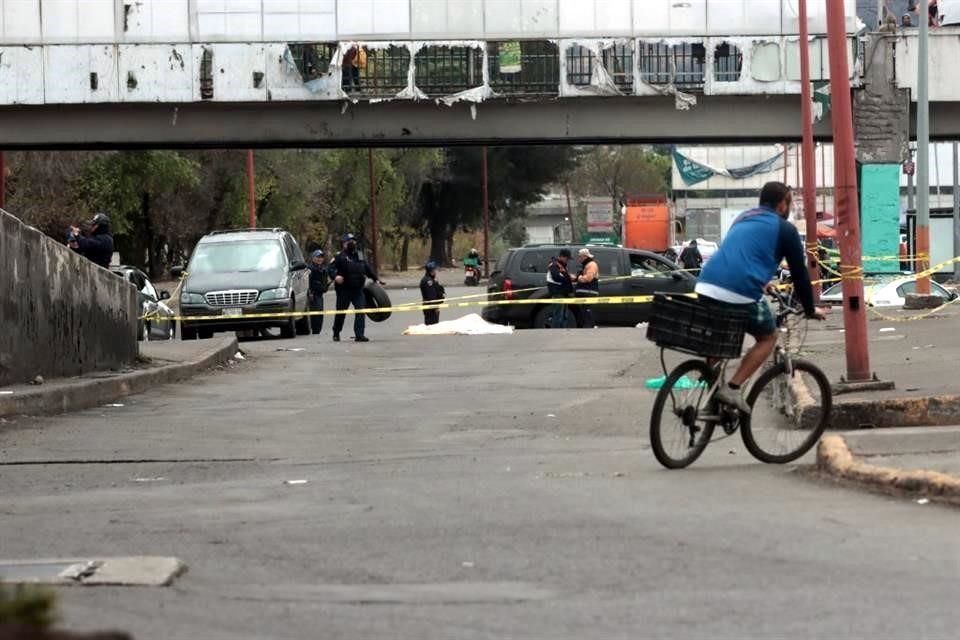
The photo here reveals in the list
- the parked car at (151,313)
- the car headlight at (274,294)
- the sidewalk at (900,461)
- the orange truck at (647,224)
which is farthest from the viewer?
the orange truck at (647,224)

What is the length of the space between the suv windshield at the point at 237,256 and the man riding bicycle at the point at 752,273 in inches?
865

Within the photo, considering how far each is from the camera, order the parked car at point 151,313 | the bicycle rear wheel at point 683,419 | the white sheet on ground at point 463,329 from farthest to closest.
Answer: the parked car at point 151,313 → the white sheet on ground at point 463,329 → the bicycle rear wheel at point 683,419

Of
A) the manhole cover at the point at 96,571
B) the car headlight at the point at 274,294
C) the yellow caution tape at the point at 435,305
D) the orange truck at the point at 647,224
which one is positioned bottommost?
the manhole cover at the point at 96,571

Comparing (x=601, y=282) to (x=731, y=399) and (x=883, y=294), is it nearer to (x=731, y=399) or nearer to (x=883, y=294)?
(x=883, y=294)

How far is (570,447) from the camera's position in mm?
12297

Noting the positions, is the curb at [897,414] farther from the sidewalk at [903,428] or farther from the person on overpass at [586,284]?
the person on overpass at [586,284]

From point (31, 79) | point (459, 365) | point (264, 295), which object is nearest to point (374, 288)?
point (264, 295)

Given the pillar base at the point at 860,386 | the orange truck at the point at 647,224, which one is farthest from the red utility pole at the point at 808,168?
the orange truck at the point at 647,224

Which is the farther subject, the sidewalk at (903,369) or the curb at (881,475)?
the sidewalk at (903,369)

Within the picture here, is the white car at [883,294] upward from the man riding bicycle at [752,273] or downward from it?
downward

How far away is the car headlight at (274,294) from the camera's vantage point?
31.1 m

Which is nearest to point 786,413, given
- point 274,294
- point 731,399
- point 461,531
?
point 731,399

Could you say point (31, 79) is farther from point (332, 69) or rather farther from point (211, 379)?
point (211, 379)

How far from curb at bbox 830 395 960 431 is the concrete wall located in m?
7.59
